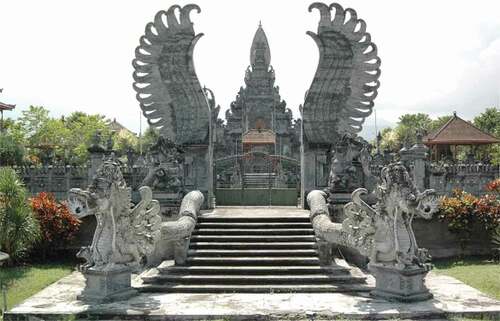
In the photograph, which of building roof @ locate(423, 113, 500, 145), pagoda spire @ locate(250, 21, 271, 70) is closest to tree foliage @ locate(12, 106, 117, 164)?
pagoda spire @ locate(250, 21, 271, 70)

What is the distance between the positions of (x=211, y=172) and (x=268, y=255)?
4725 mm

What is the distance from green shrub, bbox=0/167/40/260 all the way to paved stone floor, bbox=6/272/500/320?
3.17 m

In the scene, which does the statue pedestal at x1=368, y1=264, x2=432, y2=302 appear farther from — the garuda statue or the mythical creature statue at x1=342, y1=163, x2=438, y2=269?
the garuda statue

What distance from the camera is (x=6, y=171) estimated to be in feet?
42.4

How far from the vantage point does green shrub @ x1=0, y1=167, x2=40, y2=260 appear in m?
12.2

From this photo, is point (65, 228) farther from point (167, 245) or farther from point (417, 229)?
point (417, 229)

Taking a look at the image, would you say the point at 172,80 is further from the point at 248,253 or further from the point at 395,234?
the point at 395,234

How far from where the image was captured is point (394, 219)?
8727 millimetres

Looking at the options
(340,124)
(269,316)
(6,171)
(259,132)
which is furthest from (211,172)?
(259,132)

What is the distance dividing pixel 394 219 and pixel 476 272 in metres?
4.96

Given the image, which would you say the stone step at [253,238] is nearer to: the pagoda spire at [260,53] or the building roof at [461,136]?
the building roof at [461,136]

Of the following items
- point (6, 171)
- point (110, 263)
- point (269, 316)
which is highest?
point (6, 171)

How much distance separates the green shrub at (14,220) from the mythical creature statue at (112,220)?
421 centimetres

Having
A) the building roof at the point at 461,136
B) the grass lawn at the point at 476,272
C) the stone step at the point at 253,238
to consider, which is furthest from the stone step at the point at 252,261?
the building roof at the point at 461,136
